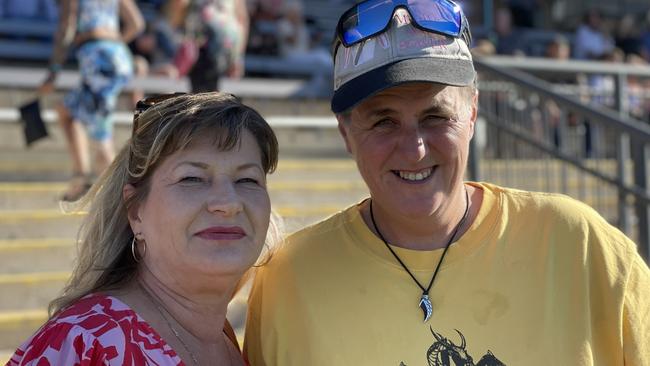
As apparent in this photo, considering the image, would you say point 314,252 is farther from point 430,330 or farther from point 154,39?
point 154,39

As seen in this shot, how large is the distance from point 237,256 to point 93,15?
4.09 meters

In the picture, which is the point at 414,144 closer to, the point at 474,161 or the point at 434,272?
the point at 434,272

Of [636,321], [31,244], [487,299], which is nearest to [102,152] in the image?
[31,244]

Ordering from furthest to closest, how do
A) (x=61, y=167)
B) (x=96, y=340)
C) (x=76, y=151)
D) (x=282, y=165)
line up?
(x=282, y=165) < (x=61, y=167) < (x=76, y=151) < (x=96, y=340)

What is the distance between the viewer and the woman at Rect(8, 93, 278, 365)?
2.10m

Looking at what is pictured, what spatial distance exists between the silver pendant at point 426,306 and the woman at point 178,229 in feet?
1.41

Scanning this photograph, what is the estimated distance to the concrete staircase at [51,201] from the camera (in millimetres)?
4859

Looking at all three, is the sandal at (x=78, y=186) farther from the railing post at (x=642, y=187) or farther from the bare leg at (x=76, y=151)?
the railing post at (x=642, y=187)

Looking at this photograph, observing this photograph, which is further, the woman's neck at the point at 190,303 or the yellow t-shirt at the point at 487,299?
the woman's neck at the point at 190,303

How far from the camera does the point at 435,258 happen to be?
2.19 m

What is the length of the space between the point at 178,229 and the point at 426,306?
0.63 meters

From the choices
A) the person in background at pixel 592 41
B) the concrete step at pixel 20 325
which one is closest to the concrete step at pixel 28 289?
the concrete step at pixel 20 325

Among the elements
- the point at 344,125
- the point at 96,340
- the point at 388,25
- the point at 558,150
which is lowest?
the point at 558,150

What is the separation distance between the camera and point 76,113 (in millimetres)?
5785
